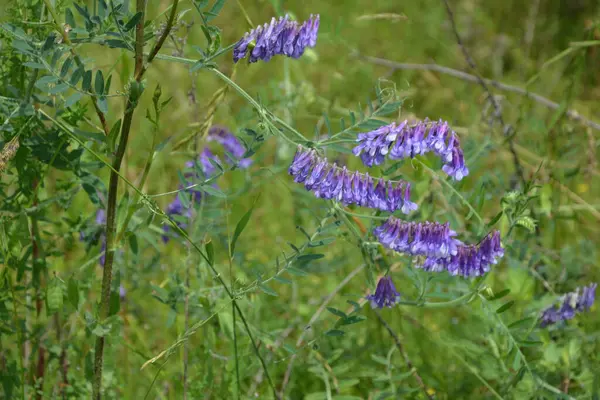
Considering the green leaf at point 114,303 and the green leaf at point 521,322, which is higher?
the green leaf at point 114,303

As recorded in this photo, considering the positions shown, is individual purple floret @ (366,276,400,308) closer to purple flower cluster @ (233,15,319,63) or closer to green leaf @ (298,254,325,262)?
green leaf @ (298,254,325,262)

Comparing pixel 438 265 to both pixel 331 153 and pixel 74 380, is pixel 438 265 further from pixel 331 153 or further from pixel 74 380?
pixel 331 153

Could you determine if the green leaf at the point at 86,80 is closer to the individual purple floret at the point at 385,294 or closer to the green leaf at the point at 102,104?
the green leaf at the point at 102,104

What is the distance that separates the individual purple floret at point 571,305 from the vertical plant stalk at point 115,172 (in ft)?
3.55

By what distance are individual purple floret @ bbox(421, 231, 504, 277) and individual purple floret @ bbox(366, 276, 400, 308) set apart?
0.08m

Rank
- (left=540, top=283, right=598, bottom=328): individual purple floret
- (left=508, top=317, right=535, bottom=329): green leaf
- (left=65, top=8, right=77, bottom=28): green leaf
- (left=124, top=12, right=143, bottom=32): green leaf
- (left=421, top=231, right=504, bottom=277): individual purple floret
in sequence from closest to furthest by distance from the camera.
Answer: (left=124, top=12, right=143, bottom=32): green leaf < (left=65, top=8, right=77, bottom=28): green leaf < (left=421, top=231, right=504, bottom=277): individual purple floret < (left=508, top=317, right=535, bottom=329): green leaf < (left=540, top=283, right=598, bottom=328): individual purple floret

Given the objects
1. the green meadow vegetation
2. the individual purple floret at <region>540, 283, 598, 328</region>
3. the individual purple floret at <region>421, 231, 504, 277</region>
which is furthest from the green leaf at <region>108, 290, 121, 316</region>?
the individual purple floret at <region>540, 283, 598, 328</region>

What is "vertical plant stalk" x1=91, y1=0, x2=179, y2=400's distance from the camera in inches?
52.2

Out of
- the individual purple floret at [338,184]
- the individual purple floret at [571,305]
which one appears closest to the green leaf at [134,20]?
the individual purple floret at [338,184]

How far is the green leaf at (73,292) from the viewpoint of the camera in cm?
149

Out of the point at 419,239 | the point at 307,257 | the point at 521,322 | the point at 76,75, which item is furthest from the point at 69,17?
the point at 521,322

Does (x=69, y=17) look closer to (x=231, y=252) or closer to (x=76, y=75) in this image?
(x=76, y=75)

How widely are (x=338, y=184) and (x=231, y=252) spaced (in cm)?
25

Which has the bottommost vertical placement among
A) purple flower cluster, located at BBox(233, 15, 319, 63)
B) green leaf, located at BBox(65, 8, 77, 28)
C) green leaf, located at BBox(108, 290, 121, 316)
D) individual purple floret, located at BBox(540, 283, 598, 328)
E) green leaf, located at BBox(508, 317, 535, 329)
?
green leaf, located at BBox(508, 317, 535, 329)
